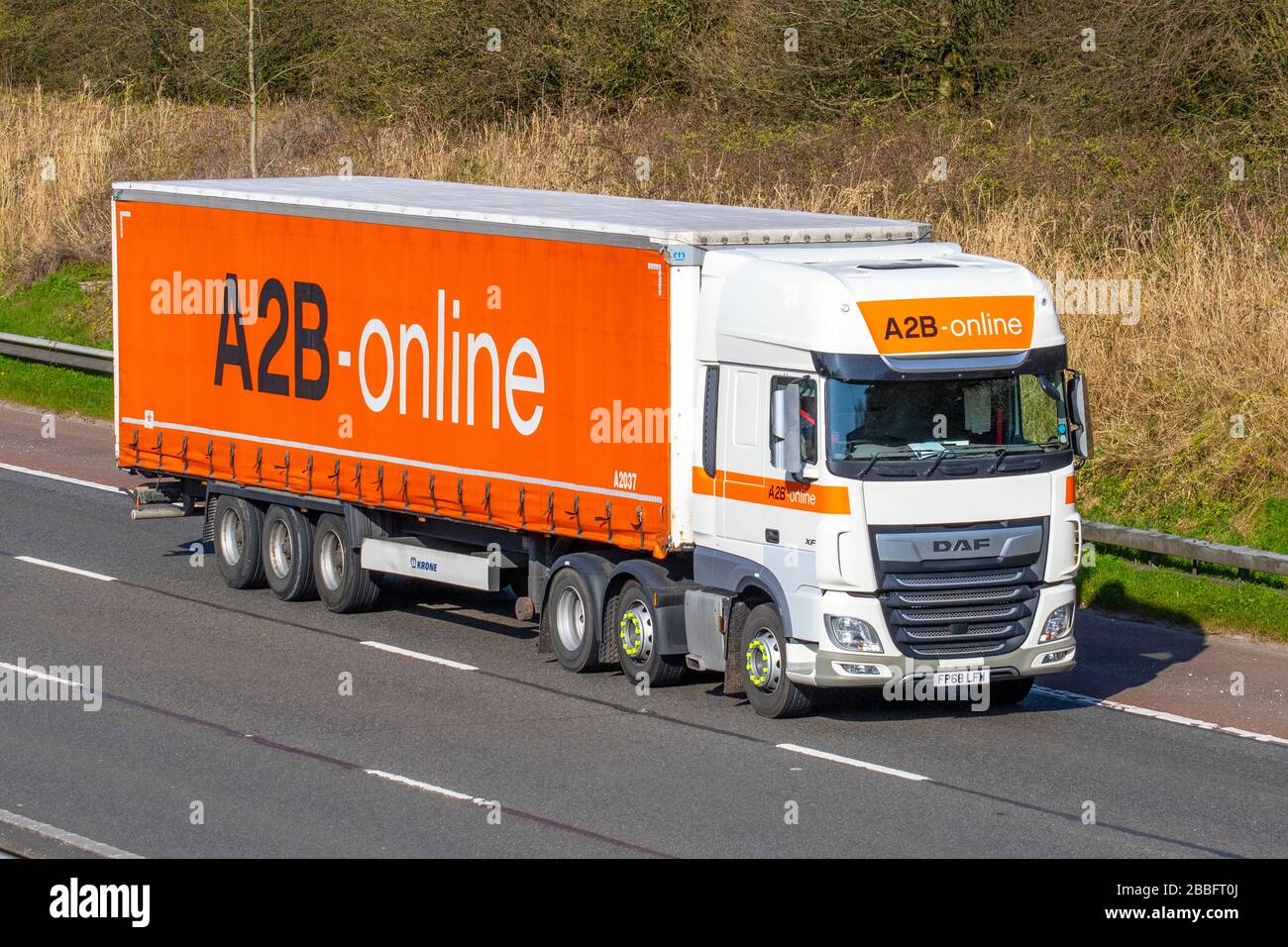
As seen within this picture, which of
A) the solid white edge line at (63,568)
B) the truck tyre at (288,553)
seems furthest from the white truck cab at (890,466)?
the solid white edge line at (63,568)

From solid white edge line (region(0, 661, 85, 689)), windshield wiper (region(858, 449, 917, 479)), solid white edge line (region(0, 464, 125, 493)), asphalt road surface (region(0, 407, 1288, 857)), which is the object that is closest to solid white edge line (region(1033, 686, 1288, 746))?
asphalt road surface (region(0, 407, 1288, 857))

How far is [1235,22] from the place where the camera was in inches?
1096

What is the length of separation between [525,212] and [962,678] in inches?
203

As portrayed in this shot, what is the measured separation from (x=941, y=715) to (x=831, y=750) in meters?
1.51

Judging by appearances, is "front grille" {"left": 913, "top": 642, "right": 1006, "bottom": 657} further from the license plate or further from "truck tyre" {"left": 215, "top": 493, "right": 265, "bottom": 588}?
"truck tyre" {"left": 215, "top": 493, "right": 265, "bottom": 588}

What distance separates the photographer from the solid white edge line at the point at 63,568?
1881 centimetres

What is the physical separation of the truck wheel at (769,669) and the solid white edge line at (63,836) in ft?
16.4

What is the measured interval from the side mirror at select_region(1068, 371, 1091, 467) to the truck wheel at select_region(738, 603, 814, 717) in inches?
96.2

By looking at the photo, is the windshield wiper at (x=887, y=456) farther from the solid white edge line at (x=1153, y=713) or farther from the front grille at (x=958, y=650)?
the solid white edge line at (x=1153, y=713)

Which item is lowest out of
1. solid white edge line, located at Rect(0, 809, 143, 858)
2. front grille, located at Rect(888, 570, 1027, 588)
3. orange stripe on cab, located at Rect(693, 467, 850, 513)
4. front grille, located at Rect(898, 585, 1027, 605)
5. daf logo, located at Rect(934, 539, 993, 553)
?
solid white edge line, located at Rect(0, 809, 143, 858)

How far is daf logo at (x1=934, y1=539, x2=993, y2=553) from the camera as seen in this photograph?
44.4 ft

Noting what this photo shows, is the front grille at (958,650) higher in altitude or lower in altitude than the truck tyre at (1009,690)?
higher
